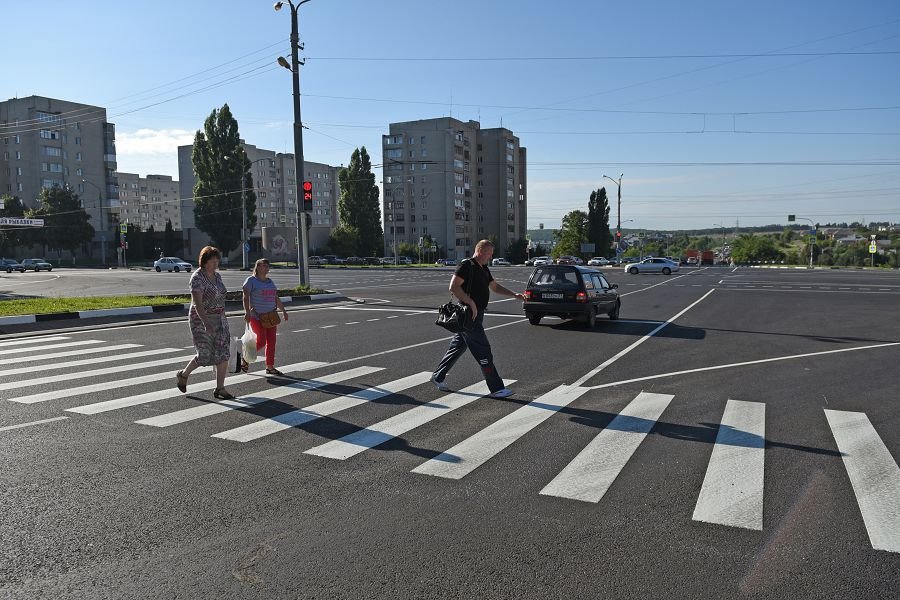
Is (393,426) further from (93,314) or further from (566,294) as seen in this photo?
(93,314)

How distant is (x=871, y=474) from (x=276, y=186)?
128m

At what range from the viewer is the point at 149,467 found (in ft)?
17.1

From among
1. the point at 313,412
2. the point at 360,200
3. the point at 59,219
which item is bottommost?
the point at 313,412

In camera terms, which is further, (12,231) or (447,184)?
(447,184)

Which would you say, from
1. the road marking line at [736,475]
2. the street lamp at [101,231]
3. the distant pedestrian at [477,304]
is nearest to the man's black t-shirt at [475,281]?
the distant pedestrian at [477,304]

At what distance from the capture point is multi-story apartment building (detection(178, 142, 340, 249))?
11344 centimetres

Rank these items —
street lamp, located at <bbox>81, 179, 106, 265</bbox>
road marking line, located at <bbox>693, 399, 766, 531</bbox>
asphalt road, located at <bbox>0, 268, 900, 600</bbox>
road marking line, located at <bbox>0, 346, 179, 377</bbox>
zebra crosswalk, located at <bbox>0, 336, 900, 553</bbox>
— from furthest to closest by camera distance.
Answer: street lamp, located at <bbox>81, 179, 106, 265</bbox>, road marking line, located at <bbox>0, 346, 179, 377</bbox>, zebra crosswalk, located at <bbox>0, 336, 900, 553</bbox>, road marking line, located at <bbox>693, 399, 766, 531</bbox>, asphalt road, located at <bbox>0, 268, 900, 600</bbox>

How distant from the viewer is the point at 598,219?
334 ft

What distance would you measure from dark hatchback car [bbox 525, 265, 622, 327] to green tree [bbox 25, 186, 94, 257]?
253 feet

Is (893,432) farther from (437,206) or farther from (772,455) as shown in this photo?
(437,206)

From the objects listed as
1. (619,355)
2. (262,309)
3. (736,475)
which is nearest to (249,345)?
(262,309)

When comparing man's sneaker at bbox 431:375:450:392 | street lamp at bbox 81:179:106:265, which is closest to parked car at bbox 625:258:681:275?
man's sneaker at bbox 431:375:450:392

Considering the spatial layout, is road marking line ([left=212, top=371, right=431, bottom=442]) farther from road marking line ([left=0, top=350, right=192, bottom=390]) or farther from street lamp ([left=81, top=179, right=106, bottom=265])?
street lamp ([left=81, top=179, right=106, bottom=265])

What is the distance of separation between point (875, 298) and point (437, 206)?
87.9 metres
